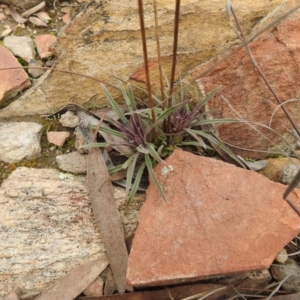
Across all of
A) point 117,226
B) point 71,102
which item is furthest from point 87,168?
point 71,102

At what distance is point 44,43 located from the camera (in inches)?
102

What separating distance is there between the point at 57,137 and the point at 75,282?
0.70 metres

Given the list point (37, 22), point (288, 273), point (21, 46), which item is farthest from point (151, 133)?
point (37, 22)

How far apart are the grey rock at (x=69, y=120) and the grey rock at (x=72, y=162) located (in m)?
0.18

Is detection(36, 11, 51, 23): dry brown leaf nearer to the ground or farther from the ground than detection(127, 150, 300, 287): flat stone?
farther from the ground

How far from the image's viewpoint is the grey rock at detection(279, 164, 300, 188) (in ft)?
7.11

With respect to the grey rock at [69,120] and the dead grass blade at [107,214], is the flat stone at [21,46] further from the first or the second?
the dead grass blade at [107,214]

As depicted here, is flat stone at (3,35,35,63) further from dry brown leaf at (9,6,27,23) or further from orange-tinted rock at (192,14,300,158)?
orange-tinted rock at (192,14,300,158)

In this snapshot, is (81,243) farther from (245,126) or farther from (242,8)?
(242,8)

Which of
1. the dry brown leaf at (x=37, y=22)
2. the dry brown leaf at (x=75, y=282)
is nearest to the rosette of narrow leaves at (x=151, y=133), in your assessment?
the dry brown leaf at (x=75, y=282)

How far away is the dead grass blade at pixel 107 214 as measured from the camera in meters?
1.98

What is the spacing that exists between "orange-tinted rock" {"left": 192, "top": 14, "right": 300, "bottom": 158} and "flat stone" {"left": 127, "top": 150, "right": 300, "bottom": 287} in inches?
13.3

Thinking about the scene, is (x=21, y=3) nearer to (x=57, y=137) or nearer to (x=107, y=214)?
(x=57, y=137)

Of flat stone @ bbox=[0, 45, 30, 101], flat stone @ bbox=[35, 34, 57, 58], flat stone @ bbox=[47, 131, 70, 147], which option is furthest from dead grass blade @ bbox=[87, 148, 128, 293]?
flat stone @ bbox=[35, 34, 57, 58]
